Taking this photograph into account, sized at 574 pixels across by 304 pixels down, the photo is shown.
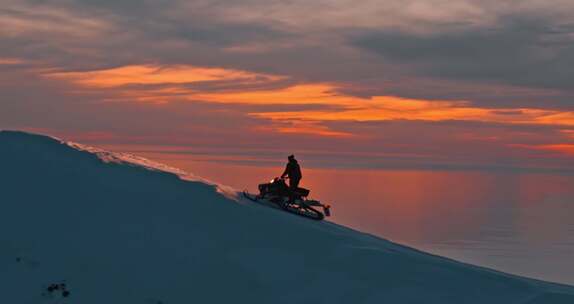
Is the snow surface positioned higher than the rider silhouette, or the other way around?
the rider silhouette

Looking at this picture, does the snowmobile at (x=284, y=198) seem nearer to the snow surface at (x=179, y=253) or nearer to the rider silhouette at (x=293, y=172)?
the rider silhouette at (x=293, y=172)

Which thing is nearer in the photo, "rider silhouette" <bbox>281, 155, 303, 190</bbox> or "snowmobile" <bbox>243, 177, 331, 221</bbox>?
"rider silhouette" <bbox>281, 155, 303, 190</bbox>

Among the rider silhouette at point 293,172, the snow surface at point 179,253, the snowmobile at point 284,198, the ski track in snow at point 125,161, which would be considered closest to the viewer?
the snow surface at point 179,253

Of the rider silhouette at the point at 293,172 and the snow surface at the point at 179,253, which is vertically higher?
the rider silhouette at the point at 293,172

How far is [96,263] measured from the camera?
74.4 feet

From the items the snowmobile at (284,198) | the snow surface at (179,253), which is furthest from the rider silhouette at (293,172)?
the snow surface at (179,253)

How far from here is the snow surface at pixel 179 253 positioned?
21812 millimetres

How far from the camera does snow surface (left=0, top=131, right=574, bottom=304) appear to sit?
21812 millimetres

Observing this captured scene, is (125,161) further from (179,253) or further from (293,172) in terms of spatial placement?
(179,253)

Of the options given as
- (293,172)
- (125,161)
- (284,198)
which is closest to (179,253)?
(293,172)

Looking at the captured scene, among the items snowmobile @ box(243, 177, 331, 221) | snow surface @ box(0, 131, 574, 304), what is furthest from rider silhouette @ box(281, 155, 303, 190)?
snow surface @ box(0, 131, 574, 304)

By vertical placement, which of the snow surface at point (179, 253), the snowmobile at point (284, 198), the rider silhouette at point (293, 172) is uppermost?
the rider silhouette at point (293, 172)

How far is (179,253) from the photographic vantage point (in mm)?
23781

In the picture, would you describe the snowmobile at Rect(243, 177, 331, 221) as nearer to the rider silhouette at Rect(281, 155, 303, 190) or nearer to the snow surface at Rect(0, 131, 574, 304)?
the rider silhouette at Rect(281, 155, 303, 190)
